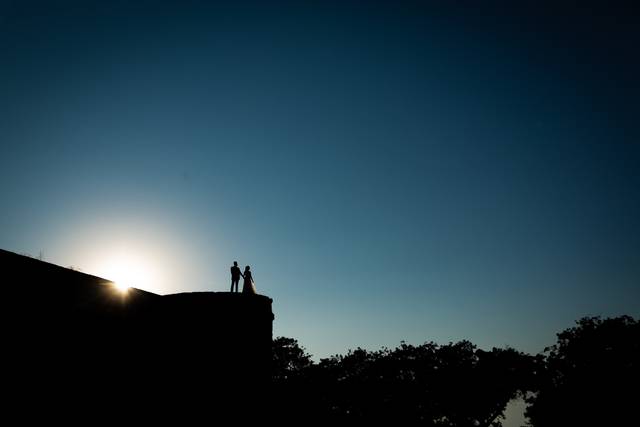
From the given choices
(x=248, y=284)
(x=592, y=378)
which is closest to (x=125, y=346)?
(x=248, y=284)

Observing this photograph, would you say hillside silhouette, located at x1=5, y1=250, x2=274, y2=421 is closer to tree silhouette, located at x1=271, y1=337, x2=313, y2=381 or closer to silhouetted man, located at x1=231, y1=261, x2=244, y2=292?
silhouetted man, located at x1=231, y1=261, x2=244, y2=292

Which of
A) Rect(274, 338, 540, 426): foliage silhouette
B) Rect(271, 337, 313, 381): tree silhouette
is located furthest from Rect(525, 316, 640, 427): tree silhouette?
Rect(271, 337, 313, 381): tree silhouette

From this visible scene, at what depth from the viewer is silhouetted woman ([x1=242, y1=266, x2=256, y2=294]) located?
1298 centimetres

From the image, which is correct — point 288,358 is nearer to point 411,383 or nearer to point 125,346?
point 411,383

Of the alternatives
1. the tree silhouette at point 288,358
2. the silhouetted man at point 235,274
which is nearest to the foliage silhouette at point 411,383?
the tree silhouette at point 288,358

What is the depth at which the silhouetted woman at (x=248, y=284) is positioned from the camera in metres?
13.0

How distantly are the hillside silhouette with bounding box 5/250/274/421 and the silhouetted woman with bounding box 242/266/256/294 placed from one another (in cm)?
62

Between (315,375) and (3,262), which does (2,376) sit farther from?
(315,375)

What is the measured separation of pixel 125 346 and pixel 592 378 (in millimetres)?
49028

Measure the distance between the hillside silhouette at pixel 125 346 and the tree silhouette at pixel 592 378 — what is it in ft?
136

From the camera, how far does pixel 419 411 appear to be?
166ft

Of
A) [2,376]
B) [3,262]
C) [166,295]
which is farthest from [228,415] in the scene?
[3,262]

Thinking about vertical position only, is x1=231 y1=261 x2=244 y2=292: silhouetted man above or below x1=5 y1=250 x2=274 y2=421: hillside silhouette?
above

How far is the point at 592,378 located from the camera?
131 ft
